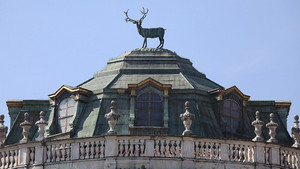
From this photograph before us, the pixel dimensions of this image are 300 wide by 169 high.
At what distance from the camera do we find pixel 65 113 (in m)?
61.5

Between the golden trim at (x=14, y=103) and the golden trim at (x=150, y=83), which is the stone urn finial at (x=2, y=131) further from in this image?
the golden trim at (x=150, y=83)

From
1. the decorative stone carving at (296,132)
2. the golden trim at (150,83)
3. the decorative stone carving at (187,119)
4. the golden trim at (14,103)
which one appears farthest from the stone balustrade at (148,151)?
the golden trim at (14,103)

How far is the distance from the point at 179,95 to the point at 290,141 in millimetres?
7399

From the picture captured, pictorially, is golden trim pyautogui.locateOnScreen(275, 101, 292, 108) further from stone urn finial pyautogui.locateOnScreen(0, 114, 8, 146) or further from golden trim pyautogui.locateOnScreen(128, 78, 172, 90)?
stone urn finial pyautogui.locateOnScreen(0, 114, 8, 146)

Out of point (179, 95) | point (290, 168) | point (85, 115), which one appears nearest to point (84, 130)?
point (85, 115)

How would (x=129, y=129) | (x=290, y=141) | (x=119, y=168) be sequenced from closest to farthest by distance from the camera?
(x=119, y=168), (x=129, y=129), (x=290, y=141)

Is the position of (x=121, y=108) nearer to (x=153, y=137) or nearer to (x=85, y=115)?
(x=85, y=115)

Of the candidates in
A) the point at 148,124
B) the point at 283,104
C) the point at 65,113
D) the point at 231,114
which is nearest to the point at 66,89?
the point at 65,113

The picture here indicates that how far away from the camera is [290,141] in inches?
2514

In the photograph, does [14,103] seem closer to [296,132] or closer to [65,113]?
[65,113]

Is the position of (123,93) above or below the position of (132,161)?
above

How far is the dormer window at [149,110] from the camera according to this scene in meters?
60.2

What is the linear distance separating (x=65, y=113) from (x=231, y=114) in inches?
356

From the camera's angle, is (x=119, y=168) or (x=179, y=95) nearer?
(x=119, y=168)
